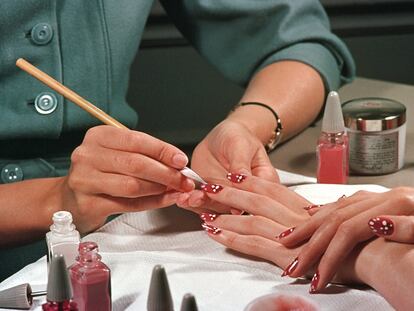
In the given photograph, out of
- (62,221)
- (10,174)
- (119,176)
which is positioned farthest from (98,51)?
(62,221)

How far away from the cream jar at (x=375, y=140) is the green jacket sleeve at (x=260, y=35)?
20cm

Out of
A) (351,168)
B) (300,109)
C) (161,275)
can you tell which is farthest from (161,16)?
(161,275)

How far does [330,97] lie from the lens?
1.15 meters

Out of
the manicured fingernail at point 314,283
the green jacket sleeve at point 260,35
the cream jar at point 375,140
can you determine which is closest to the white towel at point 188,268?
the manicured fingernail at point 314,283

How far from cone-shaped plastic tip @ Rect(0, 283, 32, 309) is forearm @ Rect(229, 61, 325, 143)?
49cm

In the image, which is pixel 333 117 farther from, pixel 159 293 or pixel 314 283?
pixel 159 293

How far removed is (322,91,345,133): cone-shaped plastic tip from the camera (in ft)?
3.78

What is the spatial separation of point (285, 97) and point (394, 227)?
0.49 m

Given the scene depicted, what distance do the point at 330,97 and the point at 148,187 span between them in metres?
0.28

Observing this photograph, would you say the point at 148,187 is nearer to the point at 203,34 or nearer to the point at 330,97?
the point at 330,97

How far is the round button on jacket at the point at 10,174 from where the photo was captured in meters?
1.25

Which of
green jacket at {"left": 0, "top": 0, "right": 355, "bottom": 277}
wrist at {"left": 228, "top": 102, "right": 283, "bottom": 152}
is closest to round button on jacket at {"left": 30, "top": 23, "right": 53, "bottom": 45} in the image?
green jacket at {"left": 0, "top": 0, "right": 355, "bottom": 277}

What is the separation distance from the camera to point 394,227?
89 centimetres

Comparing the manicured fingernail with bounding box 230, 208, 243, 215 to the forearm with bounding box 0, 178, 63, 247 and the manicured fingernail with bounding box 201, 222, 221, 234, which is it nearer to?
the manicured fingernail with bounding box 201, 222, 221, 234
